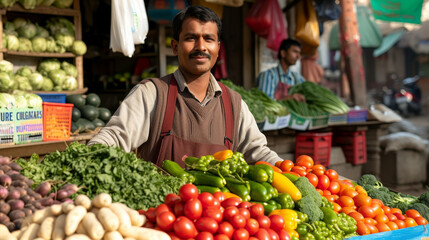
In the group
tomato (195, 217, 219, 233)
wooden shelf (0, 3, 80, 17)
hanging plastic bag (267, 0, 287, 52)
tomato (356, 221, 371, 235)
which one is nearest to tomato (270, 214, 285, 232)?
tomato (195, 217, 219, 233)

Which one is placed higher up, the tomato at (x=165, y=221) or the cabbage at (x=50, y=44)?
the cabbage at (x=50, y=44)

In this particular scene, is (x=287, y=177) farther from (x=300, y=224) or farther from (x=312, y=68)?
(x=312, y=68)

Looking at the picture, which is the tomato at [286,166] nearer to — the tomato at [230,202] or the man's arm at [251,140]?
the man's arm at [251,140]

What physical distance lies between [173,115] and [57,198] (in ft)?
3.72

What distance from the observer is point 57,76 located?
5.84m

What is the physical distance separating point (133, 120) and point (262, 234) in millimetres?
1318

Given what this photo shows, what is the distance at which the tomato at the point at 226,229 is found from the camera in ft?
6.45

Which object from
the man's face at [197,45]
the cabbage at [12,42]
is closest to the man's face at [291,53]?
the cabbage at [12,42]

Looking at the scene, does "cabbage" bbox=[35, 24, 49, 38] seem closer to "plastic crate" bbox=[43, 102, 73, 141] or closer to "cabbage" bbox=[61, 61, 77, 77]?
"cabbage" bbox=[61, 61, 77, 77]

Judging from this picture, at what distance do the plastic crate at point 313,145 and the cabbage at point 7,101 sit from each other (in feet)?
13.8

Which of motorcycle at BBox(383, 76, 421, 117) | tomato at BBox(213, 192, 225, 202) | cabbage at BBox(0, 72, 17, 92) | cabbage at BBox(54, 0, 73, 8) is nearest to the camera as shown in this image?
tomato at BBox(213, 192, 225, 202)

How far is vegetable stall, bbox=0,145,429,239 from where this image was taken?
1.88m

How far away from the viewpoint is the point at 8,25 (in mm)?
5715

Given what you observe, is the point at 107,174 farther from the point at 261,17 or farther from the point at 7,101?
the point at 261,17
